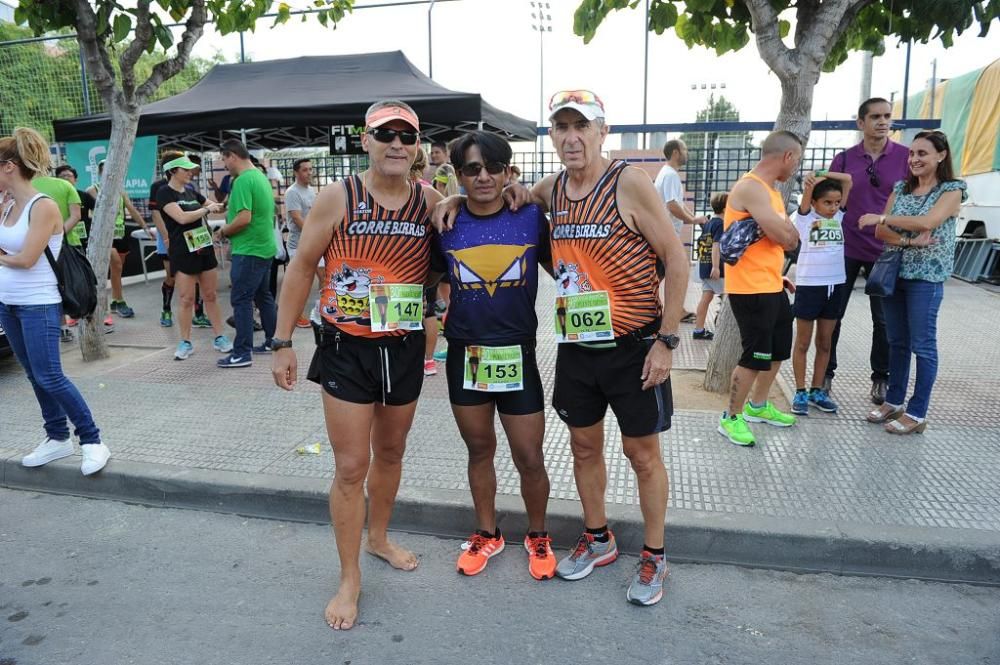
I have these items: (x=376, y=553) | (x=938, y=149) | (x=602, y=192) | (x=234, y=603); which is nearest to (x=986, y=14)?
(x=938, y=149)

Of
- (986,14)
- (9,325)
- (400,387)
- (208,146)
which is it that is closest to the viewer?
(400,387)

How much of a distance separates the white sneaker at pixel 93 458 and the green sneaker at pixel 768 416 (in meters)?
4.07

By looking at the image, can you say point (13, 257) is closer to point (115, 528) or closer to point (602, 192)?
point (115, 528)

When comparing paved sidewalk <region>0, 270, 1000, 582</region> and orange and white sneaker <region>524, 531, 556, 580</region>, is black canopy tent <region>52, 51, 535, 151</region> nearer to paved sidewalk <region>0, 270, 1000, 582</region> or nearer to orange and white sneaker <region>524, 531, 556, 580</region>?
paved sidewalk <region>0, 270, 1000, 582</region>

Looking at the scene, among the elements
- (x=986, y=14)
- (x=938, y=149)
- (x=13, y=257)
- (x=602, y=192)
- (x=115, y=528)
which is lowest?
(x=115, y=528)

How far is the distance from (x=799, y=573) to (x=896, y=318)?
231 cm

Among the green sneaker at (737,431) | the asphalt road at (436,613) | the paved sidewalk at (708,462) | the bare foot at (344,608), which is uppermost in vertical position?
the green sneaker at (737,431)

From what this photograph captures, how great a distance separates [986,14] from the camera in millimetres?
4645

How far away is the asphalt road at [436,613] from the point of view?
2.62m

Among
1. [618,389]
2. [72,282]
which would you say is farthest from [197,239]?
[618,389]

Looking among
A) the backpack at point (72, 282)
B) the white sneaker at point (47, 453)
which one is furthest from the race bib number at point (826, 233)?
the white sneaker at point (47, 453)

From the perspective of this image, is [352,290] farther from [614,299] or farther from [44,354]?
[44,354]

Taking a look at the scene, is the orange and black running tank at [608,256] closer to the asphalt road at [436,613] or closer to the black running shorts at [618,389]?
the black running shorts at [618,389]

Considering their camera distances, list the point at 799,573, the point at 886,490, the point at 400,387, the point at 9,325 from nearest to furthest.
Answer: the point at 400,387 < the point at 799,573 < the point at 886,490 < the point at 9,325
